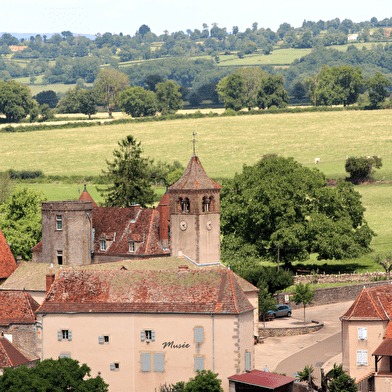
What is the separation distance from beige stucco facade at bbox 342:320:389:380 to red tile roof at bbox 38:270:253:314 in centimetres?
797

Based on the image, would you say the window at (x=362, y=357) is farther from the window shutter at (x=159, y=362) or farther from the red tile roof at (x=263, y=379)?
the window shutter at (x=159, y=362)

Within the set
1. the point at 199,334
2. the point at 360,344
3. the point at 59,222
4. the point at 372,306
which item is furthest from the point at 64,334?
the point at 372,306

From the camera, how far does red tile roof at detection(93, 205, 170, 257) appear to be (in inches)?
3221

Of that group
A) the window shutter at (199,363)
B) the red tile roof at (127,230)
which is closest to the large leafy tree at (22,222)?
the red tile roof at (127,230)

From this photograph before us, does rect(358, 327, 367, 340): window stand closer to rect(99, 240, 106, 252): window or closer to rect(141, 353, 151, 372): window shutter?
rect(141, 353, 151, 372): window shutter

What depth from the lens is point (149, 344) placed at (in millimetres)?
62156

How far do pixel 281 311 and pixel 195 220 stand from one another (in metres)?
13.9

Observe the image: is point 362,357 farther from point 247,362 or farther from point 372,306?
point 247,362

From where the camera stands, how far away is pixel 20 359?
213 feet

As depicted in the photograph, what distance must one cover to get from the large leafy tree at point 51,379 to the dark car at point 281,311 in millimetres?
29967

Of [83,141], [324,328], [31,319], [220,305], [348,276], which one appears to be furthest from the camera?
[83,141]

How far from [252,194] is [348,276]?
1453cm

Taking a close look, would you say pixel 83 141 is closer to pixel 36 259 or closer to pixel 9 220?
pixel 9 220

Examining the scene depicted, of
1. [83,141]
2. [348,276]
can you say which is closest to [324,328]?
[348,276]
